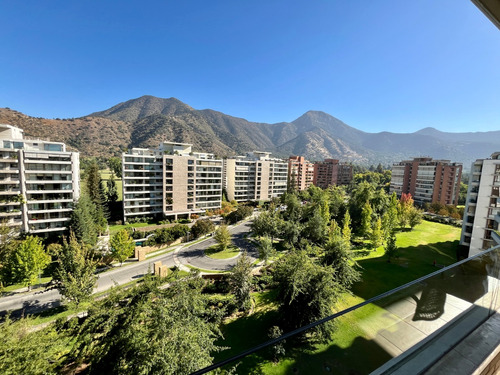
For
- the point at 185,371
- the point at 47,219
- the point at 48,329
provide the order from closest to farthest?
1. the point at 185,371
2. the point at 48,329
3. the point at 47,219

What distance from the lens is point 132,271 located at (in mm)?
19688

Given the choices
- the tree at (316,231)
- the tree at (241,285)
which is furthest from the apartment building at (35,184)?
the tree at (316,231)

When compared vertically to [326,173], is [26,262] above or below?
below

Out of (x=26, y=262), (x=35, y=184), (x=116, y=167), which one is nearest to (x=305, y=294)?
(x=26, y=262)

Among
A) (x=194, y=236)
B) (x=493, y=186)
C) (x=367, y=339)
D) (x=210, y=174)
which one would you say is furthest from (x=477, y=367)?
(x=210, y=174)

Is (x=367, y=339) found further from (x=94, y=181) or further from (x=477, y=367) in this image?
(x=94, y=181)

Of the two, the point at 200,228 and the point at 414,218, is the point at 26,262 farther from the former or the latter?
the point at 414,218

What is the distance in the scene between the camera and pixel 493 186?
22312 mm

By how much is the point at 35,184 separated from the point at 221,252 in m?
21.7

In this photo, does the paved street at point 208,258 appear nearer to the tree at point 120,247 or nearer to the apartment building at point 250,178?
the tree at point 120,247

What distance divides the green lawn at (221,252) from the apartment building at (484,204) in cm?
2415

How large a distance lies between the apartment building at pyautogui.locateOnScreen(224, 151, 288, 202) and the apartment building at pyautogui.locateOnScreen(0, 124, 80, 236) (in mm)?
26158

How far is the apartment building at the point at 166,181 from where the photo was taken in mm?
32562

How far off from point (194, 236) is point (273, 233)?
33.9ft
